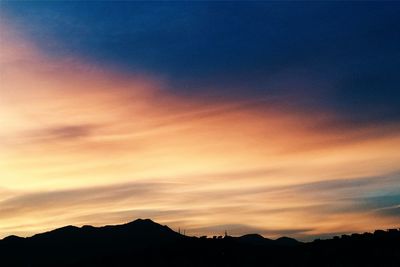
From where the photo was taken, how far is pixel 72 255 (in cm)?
15938

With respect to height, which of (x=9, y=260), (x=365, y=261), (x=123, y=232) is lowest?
(x=365, y=261)

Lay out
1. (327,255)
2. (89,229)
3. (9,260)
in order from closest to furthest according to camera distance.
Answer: (327,255) < (9,260) < (89,229)

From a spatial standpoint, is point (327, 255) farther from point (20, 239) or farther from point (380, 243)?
point (20, 239)

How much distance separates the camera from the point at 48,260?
153625mm

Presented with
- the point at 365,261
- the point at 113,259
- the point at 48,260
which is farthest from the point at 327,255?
the point at 48,260

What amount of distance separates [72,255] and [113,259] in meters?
86.0

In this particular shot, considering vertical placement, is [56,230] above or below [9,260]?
above

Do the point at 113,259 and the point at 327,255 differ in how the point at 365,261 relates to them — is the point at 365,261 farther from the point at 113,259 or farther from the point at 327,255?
the point at 113,259

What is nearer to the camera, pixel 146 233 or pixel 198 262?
pixel 198 262

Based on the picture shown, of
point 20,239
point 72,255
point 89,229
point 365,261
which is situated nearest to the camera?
point 365,261

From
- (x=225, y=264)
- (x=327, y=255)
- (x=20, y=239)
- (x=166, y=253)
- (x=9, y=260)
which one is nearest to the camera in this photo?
(x=327, y=255)

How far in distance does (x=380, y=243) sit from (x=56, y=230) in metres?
149

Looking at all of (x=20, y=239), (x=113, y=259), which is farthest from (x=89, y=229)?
(x=113, y=259)

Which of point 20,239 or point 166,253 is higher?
point 20,239
